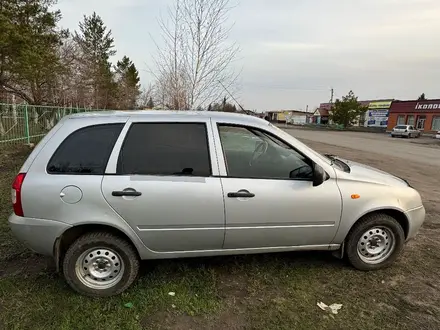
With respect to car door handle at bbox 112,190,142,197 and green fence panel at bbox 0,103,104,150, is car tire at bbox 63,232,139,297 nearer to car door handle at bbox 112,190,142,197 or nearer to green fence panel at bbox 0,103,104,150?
car door handle at bbox 112,190,142,197

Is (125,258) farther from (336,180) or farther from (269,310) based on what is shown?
(336,180)

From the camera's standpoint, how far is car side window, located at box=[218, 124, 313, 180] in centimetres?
293

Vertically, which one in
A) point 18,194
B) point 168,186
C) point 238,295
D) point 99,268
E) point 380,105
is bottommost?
point 238,295

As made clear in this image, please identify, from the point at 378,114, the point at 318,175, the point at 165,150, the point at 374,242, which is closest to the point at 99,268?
the point at 165,150

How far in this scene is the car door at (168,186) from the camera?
266cm

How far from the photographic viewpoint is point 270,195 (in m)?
2.85

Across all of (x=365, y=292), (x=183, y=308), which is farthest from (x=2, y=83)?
(x=365, y=292)

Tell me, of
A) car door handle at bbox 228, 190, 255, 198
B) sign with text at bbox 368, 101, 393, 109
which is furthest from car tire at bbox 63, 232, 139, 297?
sign with text at bbox 368, 101, 393, 109

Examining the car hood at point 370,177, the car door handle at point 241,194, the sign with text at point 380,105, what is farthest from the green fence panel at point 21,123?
the sign with text at point 380,105

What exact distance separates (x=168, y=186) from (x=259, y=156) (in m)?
1.00

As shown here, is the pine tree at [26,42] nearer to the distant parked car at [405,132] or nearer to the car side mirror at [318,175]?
the car side mirror at [318,175]

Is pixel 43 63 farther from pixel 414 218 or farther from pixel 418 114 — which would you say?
pixel 418 114

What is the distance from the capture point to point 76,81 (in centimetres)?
2378

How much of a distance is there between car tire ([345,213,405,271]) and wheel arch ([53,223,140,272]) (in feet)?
7.49
